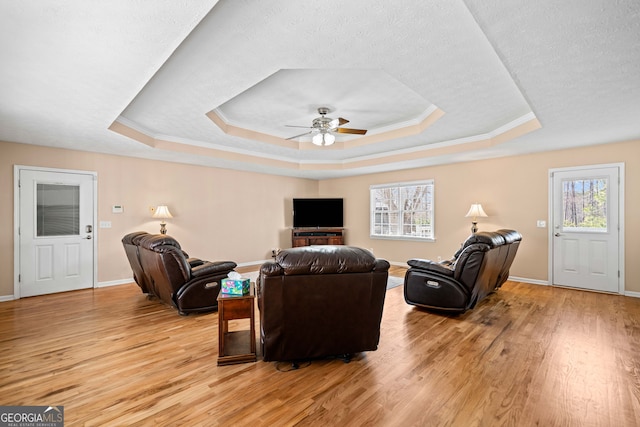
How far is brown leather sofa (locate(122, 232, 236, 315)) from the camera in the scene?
137 inches

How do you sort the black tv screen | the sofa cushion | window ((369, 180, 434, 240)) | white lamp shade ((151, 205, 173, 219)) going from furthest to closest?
the black tv screen < window ((369, 180, 434, 240)) < white lamp shade ((151, 205, 173, 219)) < the sofa cushion

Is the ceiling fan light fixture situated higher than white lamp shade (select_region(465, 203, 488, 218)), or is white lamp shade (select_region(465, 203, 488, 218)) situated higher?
the ceiling fan light fixture

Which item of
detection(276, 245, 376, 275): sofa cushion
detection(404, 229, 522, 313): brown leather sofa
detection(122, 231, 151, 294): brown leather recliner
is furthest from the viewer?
detection(122, 231, 151, 294): brown leather recliner

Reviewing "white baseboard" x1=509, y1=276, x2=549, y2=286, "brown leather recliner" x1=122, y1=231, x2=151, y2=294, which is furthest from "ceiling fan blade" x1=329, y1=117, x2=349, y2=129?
"white baseboard" x1=509, y1=276, x2=549, y2=286

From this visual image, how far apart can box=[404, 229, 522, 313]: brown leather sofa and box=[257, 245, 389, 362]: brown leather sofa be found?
1.58 metres

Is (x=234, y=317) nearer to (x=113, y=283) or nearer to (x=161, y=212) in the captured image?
(x=161, y=212)

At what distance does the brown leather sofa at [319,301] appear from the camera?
2229mm

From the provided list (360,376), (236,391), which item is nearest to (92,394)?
(236,391)

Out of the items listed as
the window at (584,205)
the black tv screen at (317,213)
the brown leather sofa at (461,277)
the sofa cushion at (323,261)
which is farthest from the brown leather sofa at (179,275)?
the window at (584,205)

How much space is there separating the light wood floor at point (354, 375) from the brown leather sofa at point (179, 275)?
0.80 ft

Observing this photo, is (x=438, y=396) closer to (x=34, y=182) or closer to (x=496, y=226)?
(x=496, y=226)

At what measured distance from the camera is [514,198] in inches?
218

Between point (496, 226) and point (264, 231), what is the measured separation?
531cm

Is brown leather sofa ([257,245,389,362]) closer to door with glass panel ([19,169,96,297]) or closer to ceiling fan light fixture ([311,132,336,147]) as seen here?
ceiling fan light fixture ([311,132,336,147])
